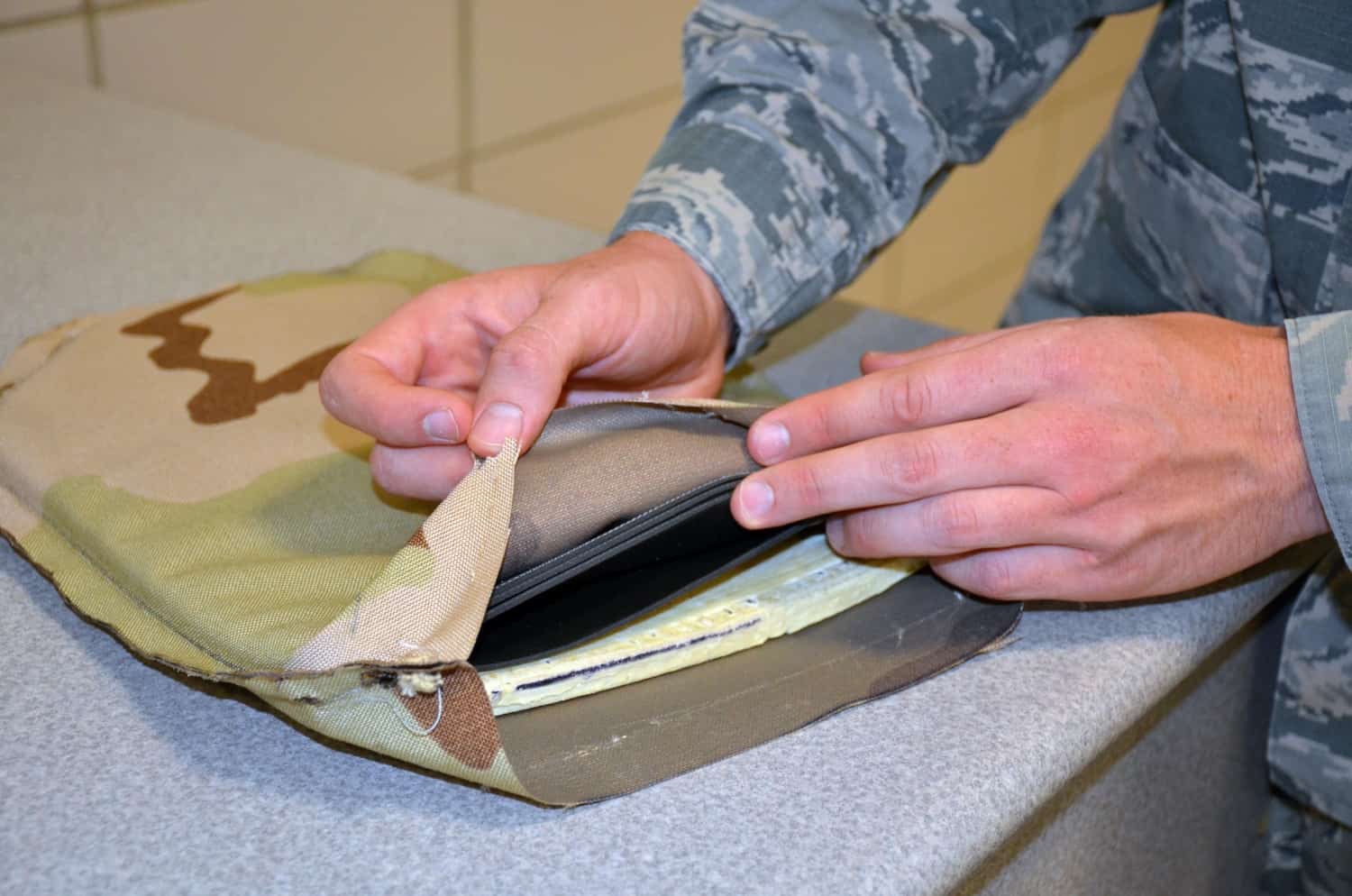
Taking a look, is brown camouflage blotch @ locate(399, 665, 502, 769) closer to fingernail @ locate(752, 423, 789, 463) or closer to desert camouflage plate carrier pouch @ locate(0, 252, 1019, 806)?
desert camouflage plate carrier pouch @ locate(0, 252, 1019, 806)

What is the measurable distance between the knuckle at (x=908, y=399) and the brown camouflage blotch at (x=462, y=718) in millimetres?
226

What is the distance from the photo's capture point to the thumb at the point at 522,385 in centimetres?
54

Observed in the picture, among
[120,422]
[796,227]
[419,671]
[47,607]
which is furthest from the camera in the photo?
[796,227]

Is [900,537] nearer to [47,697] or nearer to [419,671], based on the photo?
[419,671]

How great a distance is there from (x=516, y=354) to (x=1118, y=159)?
530 millimetres

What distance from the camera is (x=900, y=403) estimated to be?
1.81ft

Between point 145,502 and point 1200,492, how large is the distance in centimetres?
47

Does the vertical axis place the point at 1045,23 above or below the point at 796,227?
above

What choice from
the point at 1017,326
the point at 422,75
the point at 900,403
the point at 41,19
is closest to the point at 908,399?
the point at 900,403

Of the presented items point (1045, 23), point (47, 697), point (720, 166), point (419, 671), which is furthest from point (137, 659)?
point (1045, 23)

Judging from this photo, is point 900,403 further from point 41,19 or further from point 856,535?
point 41,19

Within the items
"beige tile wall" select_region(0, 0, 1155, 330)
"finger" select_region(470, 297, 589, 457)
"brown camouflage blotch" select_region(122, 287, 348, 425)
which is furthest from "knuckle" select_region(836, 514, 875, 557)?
"beige tile wall" select_region(0, 0, 1155, 330)

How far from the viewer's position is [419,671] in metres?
0.42

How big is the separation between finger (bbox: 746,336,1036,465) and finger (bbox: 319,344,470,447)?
0.44ft
